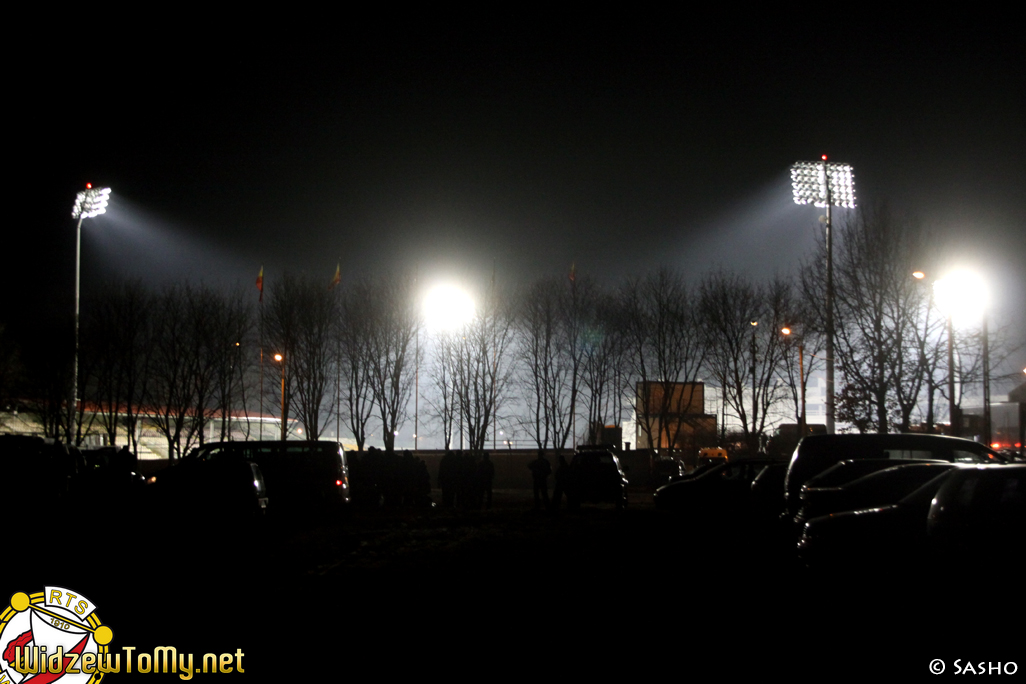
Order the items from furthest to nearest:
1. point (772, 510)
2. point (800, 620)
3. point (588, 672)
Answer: point (772, 510), point (800, 620), point (588, 672)

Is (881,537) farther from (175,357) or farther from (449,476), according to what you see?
(175,357)

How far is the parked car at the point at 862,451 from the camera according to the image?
14.1 meters

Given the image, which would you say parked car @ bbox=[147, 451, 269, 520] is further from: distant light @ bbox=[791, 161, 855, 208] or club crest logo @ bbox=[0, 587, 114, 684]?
distant light @ bbox=[791, 161, 855, 208]

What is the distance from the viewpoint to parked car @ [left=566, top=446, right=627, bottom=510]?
2419 centimetres

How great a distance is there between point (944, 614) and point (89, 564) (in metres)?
10.6

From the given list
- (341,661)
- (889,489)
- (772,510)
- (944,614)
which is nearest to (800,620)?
(944,614)

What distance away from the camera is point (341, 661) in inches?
252

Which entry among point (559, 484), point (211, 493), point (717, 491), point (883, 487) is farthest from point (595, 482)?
point (883, 487)

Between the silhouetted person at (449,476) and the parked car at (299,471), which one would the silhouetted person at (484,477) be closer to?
the silhouetted person at (449,476)

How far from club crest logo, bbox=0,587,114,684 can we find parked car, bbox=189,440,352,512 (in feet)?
35.8

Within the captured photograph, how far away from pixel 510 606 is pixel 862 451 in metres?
8.20

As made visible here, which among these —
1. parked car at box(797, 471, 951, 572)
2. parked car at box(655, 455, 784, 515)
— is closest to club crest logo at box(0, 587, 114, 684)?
parked car at box(797, 471, 951, 572)

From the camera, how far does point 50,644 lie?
6.47m

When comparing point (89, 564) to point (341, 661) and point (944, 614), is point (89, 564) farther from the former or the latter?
point (944, 614)
